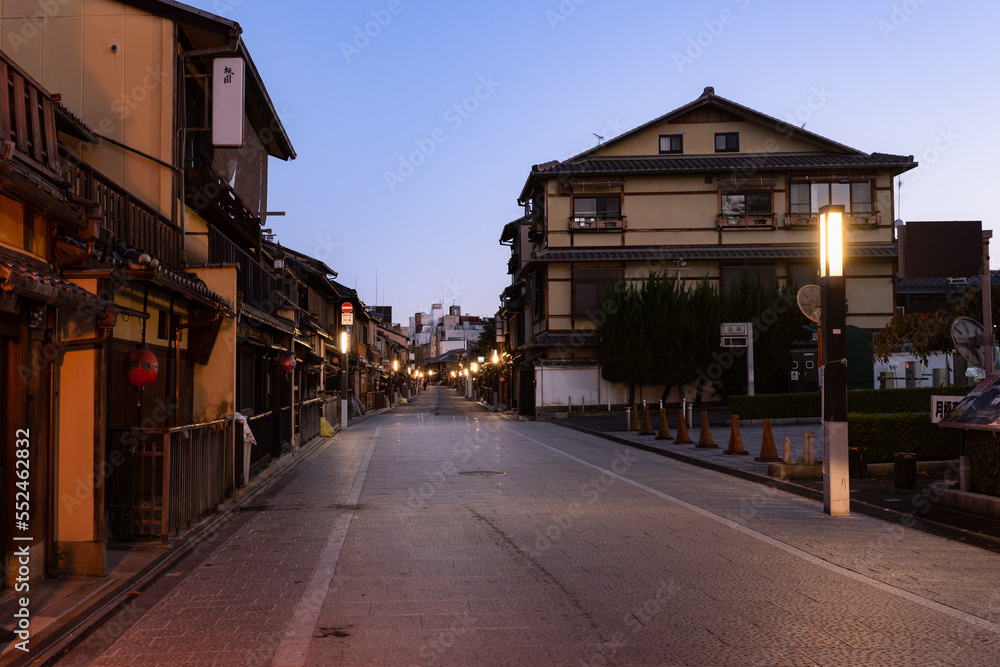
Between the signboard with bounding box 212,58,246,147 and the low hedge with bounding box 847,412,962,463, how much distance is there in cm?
1176

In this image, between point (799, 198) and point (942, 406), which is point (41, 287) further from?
point (799, 198)

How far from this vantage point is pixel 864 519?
35.0 ft

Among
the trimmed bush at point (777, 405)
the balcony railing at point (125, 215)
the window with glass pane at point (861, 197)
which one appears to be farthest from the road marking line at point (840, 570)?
the window with glass pane at point (861, 197)

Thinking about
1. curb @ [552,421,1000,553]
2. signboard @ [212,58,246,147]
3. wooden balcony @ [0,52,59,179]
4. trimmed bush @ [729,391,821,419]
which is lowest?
curb @ [552,421,1000,553]

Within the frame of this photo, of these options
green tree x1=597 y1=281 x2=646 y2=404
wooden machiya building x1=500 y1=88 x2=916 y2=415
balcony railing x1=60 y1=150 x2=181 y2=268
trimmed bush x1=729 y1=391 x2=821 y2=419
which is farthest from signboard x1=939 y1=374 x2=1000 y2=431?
wooden machiya building x1=500 y1=88 x2=916 y2=415

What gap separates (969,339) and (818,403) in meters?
17.7

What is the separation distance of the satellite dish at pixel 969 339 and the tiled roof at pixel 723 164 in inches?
1151

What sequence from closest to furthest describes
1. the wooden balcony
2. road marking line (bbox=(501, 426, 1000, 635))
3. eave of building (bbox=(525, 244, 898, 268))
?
road marking line (bbox=(501, 426, 1000, 635)) → the wooden balcony → eave of building (bbox=(525, 244, 898, 268))

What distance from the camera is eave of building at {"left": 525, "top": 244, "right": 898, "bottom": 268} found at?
40.5m

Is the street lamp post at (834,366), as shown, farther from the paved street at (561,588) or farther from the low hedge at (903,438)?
the low hedge at (903,438)

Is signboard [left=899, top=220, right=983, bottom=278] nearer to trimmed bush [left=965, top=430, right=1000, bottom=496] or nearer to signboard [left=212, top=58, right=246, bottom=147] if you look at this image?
trimmed bush [left=965, top=430, right=1000, bottom=496]

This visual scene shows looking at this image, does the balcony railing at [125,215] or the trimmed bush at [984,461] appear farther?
the trimmed bush at [984,461]

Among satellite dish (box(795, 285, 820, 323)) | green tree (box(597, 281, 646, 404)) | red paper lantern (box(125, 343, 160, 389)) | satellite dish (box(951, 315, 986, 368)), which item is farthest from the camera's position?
green tree (box(597, 281, 646, 404))

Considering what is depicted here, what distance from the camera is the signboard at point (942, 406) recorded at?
11.0m
